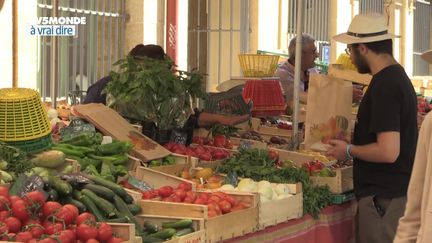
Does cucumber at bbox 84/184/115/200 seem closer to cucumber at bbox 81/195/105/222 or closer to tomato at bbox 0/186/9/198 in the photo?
cucumber at bbox 81/195/105/222

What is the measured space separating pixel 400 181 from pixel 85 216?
2106 millimetres

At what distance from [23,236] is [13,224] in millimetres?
127

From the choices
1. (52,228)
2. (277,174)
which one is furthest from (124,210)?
(277,174)

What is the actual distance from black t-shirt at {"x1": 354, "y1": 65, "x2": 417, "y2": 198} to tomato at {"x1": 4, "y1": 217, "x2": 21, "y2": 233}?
2208 mm

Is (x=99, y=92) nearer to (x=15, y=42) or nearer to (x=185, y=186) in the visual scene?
(x=185, y=186)

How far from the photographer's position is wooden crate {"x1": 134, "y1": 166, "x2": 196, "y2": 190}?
536cm

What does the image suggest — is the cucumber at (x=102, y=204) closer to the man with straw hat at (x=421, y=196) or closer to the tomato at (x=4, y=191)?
the tomato at (x=4, y=191)

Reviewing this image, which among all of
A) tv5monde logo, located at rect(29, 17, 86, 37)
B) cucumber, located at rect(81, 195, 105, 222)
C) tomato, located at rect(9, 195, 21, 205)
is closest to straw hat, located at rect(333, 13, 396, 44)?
cucumber, located at rect(81, 195, 105, 222)

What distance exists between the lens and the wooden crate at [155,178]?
536 cm

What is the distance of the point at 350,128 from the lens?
6.40 m

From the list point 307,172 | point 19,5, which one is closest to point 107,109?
point 307,172

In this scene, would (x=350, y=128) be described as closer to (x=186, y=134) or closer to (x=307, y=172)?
(x=307, y=172)

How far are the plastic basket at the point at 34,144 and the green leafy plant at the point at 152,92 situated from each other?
122cm

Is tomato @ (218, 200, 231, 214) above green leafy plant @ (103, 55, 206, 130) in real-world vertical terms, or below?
below
